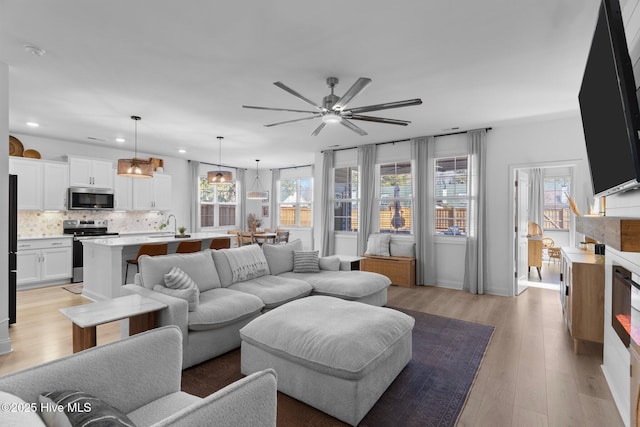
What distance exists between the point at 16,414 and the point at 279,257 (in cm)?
374

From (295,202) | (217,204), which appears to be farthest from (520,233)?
(217,204)

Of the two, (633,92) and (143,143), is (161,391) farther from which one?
(143,143)

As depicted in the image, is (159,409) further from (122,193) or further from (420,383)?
(122,193)

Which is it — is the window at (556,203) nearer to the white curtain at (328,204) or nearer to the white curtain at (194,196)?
the white curtain at (328,204)

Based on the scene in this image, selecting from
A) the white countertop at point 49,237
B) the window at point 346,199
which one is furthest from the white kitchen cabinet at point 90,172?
the window at point 346,199

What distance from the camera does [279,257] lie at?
461 cm

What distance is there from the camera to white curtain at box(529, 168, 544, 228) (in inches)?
332

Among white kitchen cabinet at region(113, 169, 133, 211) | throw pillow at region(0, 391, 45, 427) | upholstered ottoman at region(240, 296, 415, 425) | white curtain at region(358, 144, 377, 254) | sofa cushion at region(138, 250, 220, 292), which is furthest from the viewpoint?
white kitchen cabinet at region(113, 169, 133, 211)

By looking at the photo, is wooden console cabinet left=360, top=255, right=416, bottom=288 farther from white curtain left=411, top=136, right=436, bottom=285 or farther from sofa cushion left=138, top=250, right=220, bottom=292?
sofa cushion left=138, top=250, right=220, bottom=292

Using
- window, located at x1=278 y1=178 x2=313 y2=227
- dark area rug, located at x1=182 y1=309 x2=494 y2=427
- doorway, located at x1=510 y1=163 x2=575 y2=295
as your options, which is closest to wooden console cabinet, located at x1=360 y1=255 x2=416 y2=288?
dark area rug, located at x1=182 y1=309 x2=494 y2=427

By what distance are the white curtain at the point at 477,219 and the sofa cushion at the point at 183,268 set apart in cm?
417

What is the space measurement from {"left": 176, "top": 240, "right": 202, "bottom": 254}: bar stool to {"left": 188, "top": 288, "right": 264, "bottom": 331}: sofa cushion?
1959mm

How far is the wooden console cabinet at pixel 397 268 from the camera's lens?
235 inches

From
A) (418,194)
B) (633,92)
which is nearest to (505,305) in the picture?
(418,194)
